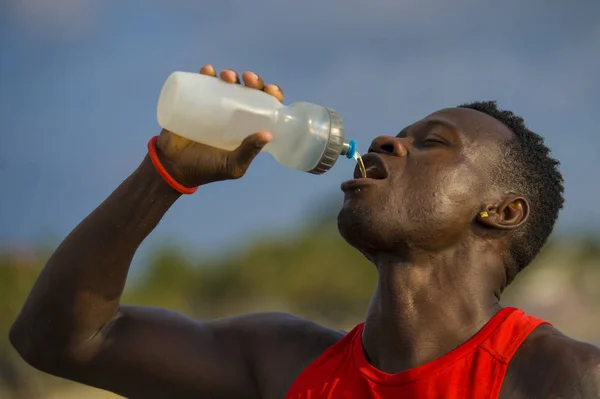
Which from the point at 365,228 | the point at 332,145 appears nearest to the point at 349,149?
the point at 332,145

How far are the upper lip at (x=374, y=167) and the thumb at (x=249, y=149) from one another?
53 centimetres

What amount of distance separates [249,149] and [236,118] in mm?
300

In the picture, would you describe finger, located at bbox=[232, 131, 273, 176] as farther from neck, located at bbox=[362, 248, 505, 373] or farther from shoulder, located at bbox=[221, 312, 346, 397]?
shoulder, located at bbox=[221, 312, 346, 397]

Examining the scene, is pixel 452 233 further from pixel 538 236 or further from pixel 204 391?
pixel 204 391

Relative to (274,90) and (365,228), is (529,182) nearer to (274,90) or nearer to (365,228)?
(365,228)

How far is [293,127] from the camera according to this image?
13.4ft

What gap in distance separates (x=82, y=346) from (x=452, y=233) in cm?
167

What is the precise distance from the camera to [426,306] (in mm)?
3885

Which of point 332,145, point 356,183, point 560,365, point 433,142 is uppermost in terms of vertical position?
point 433,142

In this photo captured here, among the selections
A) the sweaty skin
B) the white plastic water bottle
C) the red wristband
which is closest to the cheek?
the sweaty skin

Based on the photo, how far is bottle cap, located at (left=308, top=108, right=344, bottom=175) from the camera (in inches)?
154

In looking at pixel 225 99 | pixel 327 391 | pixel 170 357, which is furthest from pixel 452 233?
pixel 170 357

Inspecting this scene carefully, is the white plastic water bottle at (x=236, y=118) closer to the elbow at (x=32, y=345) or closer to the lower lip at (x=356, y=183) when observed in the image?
the lower lip at (x=356, y=183)

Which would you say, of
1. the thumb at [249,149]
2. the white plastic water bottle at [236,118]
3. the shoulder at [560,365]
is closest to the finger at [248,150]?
the thumb at [249,149]
